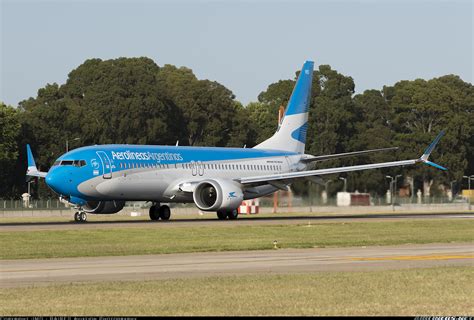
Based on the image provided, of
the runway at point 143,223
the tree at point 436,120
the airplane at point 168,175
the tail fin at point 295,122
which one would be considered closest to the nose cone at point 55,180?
the airplane at point 168,175

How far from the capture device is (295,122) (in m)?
75.7

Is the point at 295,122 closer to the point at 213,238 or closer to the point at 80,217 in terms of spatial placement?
the point at 80,217

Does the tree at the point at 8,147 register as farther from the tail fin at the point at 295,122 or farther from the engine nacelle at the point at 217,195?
the engine nacelle at the point at 217,195

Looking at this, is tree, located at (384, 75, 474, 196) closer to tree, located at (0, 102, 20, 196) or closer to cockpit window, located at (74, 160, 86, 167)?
tree, located at (0, 102, 20, 196)

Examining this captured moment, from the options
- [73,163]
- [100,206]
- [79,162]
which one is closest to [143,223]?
[79,162]

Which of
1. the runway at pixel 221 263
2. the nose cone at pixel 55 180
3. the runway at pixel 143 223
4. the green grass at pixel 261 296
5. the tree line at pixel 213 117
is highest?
the tree line at pixel 213 117

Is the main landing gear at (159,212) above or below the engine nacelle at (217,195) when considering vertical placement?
below

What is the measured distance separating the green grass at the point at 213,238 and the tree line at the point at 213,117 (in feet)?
183

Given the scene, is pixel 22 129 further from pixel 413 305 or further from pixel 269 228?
pixel 413 305

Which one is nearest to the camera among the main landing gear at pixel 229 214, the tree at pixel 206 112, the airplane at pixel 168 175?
the airplane at pixel 168 175

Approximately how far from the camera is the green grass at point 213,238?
37188mm

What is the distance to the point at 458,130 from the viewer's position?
157250mm

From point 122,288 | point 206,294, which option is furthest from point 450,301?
point 122,288

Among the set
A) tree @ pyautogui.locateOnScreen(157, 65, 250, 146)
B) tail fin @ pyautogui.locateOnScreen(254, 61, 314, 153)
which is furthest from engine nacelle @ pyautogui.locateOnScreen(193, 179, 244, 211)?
tree @ pyautogui.locateOnScreen(157, 65, 250, 146)
